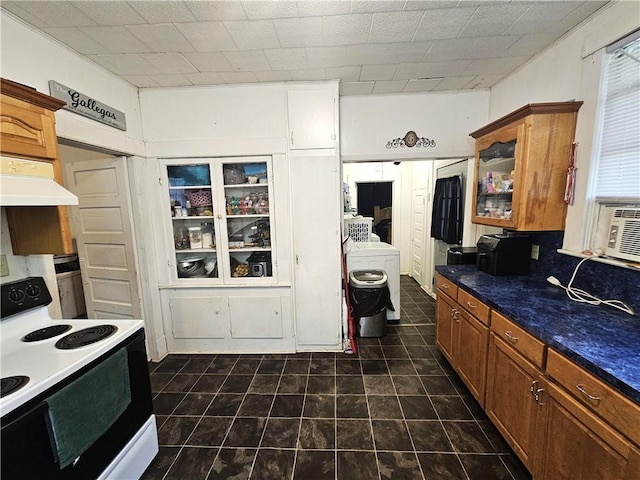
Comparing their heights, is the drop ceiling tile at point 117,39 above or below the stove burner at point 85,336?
above

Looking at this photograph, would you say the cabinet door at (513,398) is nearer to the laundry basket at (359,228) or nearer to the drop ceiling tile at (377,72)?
the drop ceiling tile at (377,72)

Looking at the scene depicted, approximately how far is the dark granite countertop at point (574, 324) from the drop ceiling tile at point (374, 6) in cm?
184

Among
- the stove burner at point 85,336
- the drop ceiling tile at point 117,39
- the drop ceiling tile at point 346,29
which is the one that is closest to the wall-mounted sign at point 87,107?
the drop ceiling tile at point 117,39

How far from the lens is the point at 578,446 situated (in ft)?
3.54

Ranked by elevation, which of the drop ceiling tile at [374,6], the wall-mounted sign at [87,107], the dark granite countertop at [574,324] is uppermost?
the drop ceiling tile at [374,6]

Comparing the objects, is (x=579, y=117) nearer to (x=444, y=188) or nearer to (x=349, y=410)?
→ (x=444, y=188)

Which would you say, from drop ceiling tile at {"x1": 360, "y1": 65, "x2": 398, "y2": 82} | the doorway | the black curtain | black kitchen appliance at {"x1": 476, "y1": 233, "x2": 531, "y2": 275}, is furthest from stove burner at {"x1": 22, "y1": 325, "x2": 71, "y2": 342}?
the doorway

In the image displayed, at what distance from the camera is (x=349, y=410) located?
6.48 ft

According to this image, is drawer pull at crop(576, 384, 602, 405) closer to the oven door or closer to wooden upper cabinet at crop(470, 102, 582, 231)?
wooden upper cabinet at crop(470, 102, 582, 231)

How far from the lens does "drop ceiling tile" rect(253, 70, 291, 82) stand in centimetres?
230

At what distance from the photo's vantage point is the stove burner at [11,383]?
949mm

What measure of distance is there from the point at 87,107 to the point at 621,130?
3.54m

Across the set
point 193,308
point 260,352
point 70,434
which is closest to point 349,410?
point 260,352

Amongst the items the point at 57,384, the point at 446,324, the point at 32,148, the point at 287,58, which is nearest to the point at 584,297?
the point at 446,324
